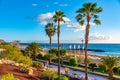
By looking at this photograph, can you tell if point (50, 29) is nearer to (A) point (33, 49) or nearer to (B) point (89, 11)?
(A) point (33, 49)

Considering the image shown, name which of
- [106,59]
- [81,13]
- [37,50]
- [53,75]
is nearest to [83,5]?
[81,13]

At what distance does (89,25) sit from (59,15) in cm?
1165

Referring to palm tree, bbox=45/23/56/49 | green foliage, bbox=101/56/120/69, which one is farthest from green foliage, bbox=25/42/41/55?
green foliage, bbox=101/56/120/69

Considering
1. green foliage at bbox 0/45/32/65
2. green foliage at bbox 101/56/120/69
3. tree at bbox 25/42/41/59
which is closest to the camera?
green foliage at bbox 101/56/120/69

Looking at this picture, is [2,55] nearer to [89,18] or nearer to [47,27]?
[89,18]

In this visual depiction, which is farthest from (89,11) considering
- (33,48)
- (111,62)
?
(33,48)

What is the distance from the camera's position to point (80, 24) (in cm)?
3791

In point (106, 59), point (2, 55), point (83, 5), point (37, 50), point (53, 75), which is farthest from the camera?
point (37, 50)

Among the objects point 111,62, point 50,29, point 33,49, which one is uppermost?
point 50,29

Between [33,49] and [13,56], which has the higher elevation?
[33,49]

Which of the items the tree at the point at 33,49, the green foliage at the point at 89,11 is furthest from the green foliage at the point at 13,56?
the tree at the point at 33,49

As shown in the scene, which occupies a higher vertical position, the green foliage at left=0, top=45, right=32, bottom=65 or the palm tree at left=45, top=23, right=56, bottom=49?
the palm tree at left=45, top=23, right=56, bottom=49

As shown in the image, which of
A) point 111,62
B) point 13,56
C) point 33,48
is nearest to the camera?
point 111,62

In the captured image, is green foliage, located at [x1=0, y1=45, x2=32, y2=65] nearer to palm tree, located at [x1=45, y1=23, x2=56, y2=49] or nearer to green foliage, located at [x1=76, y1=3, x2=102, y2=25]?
green foliage, located at [x1=76, y1=3, x2=102, y2=25]
